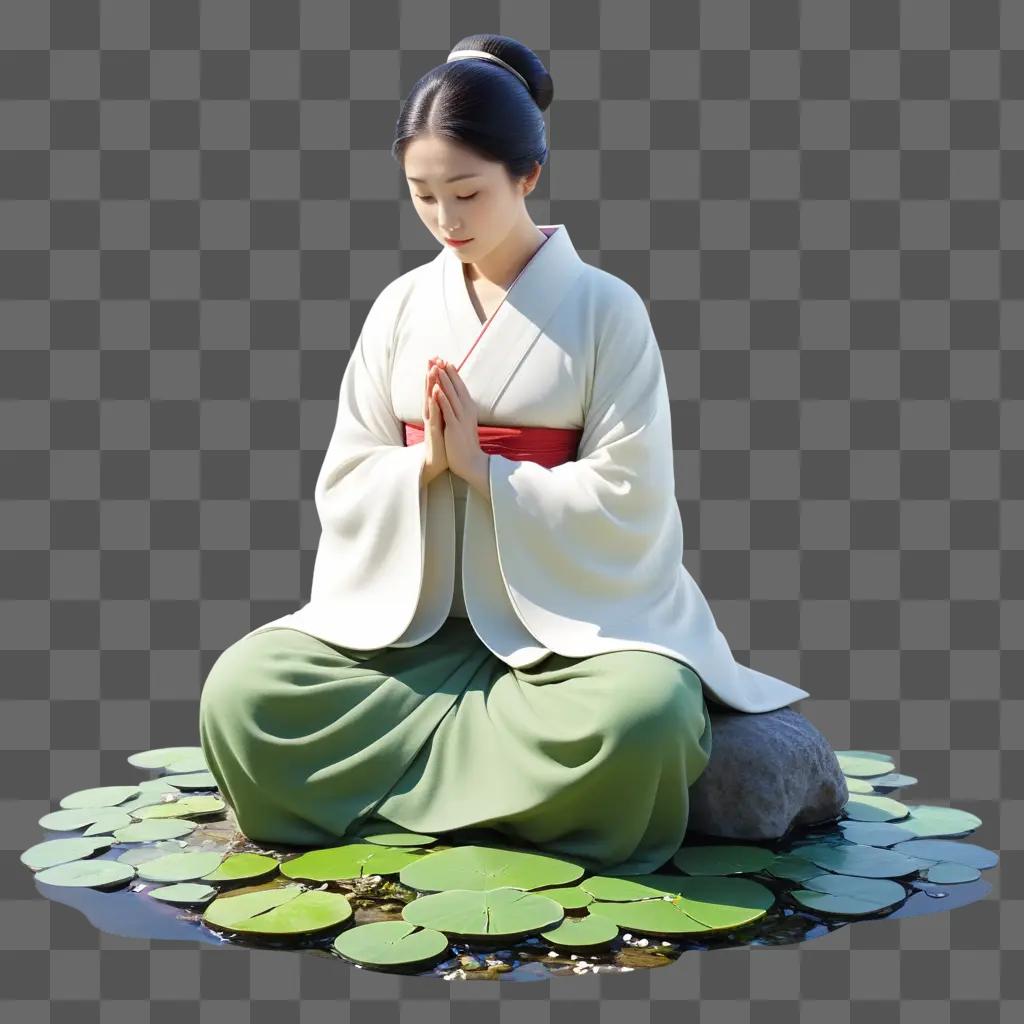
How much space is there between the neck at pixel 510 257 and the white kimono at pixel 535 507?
0.04 meters

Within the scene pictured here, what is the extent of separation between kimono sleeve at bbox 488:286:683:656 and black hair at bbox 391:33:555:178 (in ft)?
1.73

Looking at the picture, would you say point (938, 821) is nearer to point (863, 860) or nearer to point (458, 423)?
point (863, 860)

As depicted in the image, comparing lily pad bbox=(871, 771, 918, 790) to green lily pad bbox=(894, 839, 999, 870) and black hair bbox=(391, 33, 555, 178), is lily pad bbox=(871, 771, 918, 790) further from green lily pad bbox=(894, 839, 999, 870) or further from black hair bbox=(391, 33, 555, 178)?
black hair bbox=(391, 33, 555, 178)

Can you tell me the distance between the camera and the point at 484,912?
16.6 ft

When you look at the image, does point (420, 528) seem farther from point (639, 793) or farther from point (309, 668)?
point (639, 793)

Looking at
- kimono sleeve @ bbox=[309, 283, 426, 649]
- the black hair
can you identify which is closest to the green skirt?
kimono sleeve @ bbox=[309, 283, 426, 649]

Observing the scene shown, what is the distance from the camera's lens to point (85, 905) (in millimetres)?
5266

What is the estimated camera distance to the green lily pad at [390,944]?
4.84 m

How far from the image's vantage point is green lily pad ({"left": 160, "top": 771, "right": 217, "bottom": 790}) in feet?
20.6

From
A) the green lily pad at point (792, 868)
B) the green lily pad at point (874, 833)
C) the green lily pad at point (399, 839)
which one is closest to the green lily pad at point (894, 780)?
the green lily pad at point (874, 833)

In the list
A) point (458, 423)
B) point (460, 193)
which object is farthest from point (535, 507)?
point (460, 193)

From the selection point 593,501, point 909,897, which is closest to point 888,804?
point 909,897

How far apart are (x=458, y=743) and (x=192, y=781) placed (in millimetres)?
1126

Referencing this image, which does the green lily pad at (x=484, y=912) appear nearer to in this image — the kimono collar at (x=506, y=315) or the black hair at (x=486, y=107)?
the kimono collar at (x=506, y=315)
